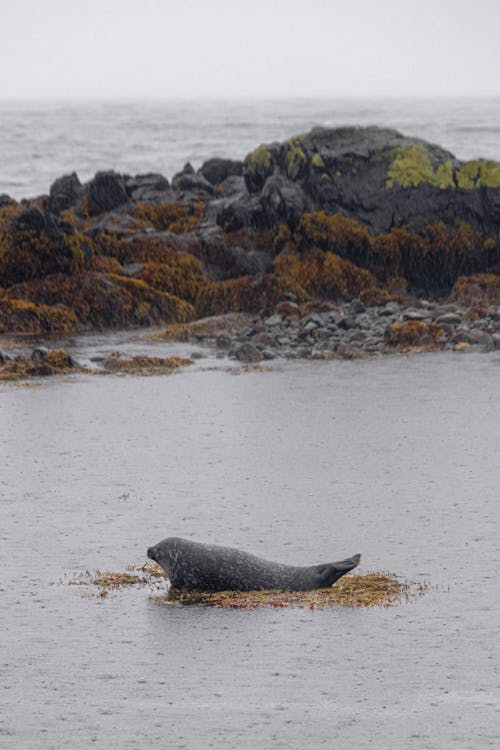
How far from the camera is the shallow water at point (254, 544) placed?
9.40 m

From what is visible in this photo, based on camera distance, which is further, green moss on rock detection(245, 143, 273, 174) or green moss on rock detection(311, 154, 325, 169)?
green moss on rock detection(245, 143, 273, 174)

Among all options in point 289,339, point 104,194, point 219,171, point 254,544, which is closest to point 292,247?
point 289,339

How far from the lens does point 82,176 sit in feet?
278

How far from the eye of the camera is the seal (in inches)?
487

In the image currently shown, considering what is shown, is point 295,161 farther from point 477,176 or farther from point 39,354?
point 39,354

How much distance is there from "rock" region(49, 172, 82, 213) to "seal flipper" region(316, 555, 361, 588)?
30.6m

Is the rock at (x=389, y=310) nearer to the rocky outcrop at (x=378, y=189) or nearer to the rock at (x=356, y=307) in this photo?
the rock at (x=356, y=307)

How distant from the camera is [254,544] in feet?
46.7

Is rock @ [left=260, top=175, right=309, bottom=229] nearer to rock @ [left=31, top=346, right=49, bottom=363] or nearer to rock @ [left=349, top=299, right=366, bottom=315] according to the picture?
rock @ [left=349, top=299, right=366, bottom=315]

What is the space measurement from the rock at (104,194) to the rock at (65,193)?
22.2 inches

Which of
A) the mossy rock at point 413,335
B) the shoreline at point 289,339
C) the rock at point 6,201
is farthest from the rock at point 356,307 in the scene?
the rock at point 6,201

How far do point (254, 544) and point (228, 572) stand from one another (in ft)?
6.03

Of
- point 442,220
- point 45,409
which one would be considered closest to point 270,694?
point 45,409

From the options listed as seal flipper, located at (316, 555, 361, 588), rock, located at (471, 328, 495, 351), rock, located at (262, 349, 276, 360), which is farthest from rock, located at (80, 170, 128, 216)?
seal flipper, located at (316, 555, 361, 588)
